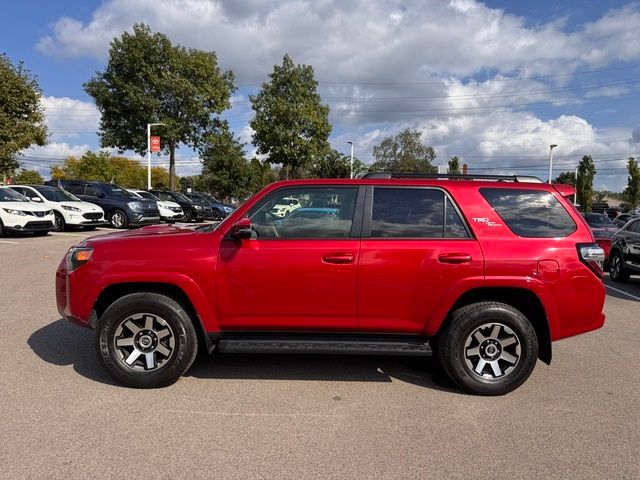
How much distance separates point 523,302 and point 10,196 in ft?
54.4

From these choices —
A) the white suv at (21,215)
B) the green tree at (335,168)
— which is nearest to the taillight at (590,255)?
the white suv at (21,215)

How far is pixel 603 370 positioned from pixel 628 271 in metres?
7.05

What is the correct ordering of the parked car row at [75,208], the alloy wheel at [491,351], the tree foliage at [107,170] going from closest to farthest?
the alloy wheel at [491,351]
the parked car row at [75,208]
the tree foliage at [107,170]

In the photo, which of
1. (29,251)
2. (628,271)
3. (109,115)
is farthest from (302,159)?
(628,271)

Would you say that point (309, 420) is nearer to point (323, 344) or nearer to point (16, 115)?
point (323, 344)

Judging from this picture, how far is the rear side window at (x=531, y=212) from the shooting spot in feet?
14.1

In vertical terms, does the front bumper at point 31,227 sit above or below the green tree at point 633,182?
below

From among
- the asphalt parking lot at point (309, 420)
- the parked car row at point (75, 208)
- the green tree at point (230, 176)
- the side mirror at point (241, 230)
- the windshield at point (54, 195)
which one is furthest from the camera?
the green tree at point (230, 176)

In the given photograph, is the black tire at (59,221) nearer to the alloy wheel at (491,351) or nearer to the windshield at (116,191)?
the windshield at (116,191)

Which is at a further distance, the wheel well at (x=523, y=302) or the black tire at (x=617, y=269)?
the black tire at (x=617, y=269)

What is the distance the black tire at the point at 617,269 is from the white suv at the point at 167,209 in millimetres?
19139

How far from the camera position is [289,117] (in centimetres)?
3095

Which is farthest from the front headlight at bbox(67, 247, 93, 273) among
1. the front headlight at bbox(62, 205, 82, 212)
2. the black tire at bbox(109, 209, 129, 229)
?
the black tire at bbox(109, 209, 129, 229)

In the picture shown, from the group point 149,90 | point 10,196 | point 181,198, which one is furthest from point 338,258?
point 149,90
